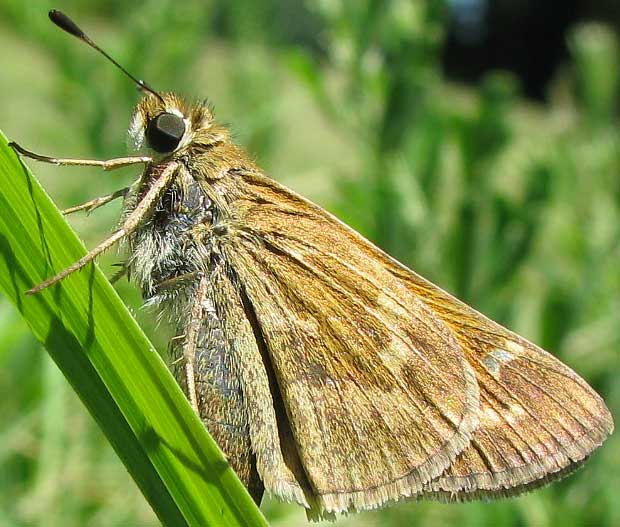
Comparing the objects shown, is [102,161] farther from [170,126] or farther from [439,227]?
[439,227]

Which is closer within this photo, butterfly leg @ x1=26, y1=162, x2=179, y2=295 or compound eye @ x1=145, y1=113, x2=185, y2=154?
butterfly leg @ x1=26, y1=162, x2=179, y2=295

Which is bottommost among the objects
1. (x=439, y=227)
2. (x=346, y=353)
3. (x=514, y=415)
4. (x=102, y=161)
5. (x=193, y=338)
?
(x=514, y=415)

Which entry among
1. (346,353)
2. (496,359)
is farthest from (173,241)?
(496,359)

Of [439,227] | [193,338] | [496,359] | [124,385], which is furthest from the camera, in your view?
→ [439,227]

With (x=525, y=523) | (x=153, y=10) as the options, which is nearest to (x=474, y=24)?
(x=153, y=10)

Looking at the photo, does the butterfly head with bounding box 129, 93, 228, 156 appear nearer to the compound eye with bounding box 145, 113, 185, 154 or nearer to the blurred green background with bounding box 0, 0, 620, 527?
the compound eye with bounding box 145, 113, 185, 154

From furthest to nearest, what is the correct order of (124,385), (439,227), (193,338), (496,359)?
(439,227), (496,359), (193,338), (124,385)

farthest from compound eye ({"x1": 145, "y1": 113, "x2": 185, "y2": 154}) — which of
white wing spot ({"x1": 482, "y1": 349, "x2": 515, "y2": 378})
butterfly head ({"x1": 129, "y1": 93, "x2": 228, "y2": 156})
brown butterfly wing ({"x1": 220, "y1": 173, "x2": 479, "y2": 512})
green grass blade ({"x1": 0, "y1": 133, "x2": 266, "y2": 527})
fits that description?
white wing spot ({"x1": 482, "y1": 349, "x2": 515, "y2": 378})
